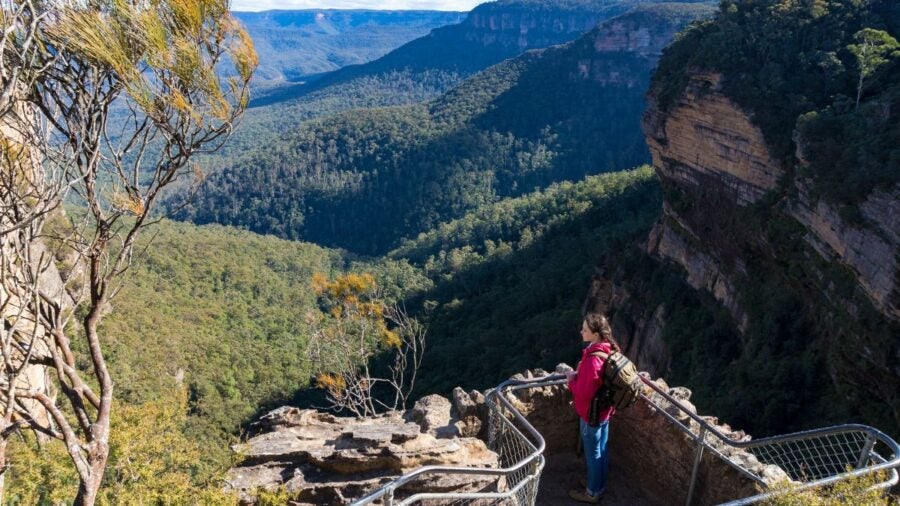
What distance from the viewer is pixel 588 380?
5.96 metres

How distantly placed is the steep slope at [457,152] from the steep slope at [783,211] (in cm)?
6386

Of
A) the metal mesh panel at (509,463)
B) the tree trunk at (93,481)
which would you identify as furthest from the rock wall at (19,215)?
the metal mesh panel at (509,463)

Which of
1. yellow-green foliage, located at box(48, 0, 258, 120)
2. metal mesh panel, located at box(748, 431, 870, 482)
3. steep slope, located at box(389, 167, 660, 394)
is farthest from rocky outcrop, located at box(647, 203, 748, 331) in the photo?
yellow-green foliage, located at box(48, 0, 258, 120)

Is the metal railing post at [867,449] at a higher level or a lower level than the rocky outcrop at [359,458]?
higher

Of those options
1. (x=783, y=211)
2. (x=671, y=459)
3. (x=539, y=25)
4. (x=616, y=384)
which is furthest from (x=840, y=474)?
(x=539, y=25)

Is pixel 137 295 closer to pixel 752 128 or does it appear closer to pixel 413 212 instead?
pixel 752 128

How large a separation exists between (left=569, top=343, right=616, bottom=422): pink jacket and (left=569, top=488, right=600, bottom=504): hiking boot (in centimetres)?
102

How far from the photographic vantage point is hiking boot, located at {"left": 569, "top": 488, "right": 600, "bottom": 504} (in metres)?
6.53

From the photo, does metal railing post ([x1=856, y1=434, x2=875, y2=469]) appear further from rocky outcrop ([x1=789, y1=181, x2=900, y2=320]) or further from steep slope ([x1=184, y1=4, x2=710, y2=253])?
steep slope ([x1=184, y1=4, x2=710, y2=253])

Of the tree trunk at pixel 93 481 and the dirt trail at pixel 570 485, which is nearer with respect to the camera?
the tree trunk at pixel 93 481

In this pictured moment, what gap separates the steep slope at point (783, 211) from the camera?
1555cm

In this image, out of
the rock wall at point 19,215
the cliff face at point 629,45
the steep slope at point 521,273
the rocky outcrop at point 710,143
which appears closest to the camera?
the rock wall at point 19,215

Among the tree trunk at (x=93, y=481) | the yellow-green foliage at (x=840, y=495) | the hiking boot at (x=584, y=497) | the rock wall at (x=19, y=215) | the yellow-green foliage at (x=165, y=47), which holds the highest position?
the yellow-green foliage at (x=165, y=47)

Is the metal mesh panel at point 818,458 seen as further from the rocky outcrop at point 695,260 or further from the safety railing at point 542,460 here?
the rocky outcrop at point 695,260
